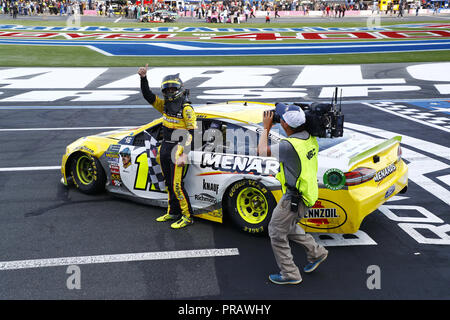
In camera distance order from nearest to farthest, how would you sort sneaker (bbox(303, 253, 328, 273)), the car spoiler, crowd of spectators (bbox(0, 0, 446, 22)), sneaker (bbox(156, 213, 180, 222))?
sneaker (bbox(303, 253, 328, 273))
the car spoiler
sneaker (bbox(156, 213, 180, 222))
crowd of spectators (bbox(0, 0, 446, 22))

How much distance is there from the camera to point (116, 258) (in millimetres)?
4824

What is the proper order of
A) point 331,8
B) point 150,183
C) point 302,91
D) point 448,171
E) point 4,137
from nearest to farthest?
point 150,183, point 448,171, point 4,137, point 302,91, point 331,8

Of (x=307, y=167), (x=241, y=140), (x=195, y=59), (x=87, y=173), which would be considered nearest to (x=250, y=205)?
(x=241, y=140)

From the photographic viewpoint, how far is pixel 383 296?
404 centimetres

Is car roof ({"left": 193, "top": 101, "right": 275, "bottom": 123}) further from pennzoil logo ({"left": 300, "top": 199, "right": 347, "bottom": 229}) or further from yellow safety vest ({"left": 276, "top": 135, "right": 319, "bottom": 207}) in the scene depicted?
yellow safety vest ({"left": 276, "top": 135, "right": 319, "bottom": 207})

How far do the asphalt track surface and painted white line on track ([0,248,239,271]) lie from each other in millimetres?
63

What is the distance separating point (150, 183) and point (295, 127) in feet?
8.67

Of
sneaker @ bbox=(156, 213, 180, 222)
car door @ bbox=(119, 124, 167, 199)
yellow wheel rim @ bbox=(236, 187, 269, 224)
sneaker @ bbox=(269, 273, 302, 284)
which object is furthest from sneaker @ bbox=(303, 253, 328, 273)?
car door @ bbox=(119, 124, 167, 199)

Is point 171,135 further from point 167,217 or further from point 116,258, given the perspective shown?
point 116,258

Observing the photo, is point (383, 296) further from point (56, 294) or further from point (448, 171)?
point (448, 171)

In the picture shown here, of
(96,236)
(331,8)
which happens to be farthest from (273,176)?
(331,8)

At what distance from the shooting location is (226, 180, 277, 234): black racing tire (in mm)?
4992

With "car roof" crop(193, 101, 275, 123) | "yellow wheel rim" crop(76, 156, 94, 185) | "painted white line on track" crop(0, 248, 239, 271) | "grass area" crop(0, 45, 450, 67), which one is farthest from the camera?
"grass area" crop(0, 45, 450, 67)

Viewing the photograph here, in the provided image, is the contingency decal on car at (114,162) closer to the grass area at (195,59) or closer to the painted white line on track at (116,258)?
the painted white line on track at (116,258)
